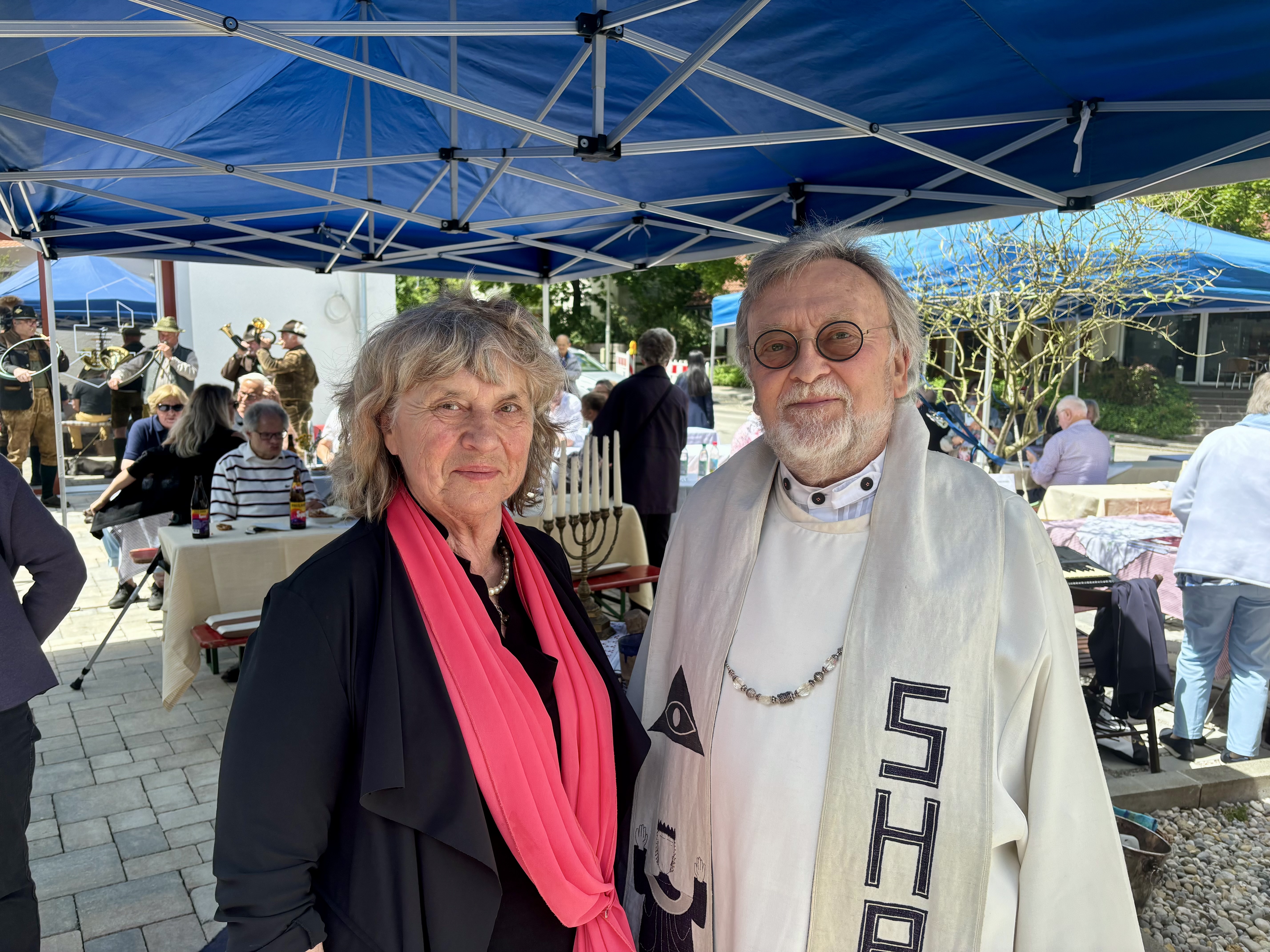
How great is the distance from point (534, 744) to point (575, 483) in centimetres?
246

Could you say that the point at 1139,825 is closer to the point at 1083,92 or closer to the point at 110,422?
the point at 1083,92

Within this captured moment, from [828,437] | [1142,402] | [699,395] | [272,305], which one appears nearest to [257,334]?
[272,305]

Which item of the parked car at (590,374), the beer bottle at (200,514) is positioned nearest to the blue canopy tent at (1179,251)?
the beer bottle at (200,514)

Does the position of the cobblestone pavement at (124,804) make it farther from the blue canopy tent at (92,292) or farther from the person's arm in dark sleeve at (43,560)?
the blue canopy tent at (92,292)

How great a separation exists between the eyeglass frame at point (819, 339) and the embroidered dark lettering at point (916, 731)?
642mm

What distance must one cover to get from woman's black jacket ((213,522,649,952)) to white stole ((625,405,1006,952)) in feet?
1.60

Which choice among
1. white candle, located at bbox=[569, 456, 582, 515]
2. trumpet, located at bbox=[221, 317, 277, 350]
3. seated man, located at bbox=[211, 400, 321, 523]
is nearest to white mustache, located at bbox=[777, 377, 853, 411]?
white candle, located at bbox=[569, 456, 582, 515]

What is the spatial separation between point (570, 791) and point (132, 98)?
4.36 meters

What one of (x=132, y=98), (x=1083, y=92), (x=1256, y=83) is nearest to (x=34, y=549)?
(x=132, y=98)

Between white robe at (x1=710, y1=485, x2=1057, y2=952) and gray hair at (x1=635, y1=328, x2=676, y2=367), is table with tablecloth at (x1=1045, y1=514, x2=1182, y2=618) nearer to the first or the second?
gray hair at (x1=635, y1=328, x2=676, y2=367)

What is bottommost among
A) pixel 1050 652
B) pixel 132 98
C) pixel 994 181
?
pixel 1050 652

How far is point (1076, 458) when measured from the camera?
7.70 m

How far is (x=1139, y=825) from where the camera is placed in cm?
309

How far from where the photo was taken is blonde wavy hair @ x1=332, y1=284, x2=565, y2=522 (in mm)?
1623
